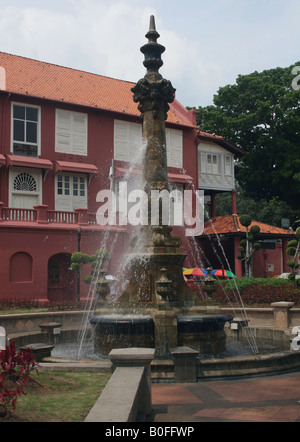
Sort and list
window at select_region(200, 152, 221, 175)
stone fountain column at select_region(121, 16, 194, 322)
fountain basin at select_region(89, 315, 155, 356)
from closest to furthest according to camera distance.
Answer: fountain basin at select_region(89, 315, 155, 356) < stone fountain column at select_region(121, 16, 194, 322) < window at select_region(200, 152, 221, 175)

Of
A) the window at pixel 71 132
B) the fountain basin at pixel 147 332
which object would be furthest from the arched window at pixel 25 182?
the fountain basin at pixel 147 332

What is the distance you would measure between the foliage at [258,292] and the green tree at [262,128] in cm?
1744

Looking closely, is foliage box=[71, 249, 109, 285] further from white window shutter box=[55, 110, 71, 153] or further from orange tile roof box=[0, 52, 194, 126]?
orange tile roof box=[0, 52, 194, 126]

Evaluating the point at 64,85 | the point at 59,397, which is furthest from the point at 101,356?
the point at 64,85

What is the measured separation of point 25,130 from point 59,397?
20665 millimetres

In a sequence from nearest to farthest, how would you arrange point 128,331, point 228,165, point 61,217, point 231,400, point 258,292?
point 231,400, point 128,331, point 258,292, point 61,217, point 228,165

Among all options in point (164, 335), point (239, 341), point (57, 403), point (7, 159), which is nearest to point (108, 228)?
point (7, 159)

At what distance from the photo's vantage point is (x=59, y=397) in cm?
602

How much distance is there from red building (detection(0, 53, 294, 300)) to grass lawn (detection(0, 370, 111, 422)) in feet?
45.2

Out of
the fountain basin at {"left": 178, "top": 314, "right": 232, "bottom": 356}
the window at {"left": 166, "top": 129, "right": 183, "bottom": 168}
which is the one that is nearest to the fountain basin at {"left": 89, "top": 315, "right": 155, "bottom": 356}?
the fountain basin at {"left": 178, "top": 314, "right": 232, "bottom": 356}

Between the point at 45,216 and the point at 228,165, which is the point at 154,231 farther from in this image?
the point at 228,165

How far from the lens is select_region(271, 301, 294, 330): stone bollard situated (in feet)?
47.5

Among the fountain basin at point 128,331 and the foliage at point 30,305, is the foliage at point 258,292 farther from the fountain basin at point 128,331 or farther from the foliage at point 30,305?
the fountain basin at point 128,331
